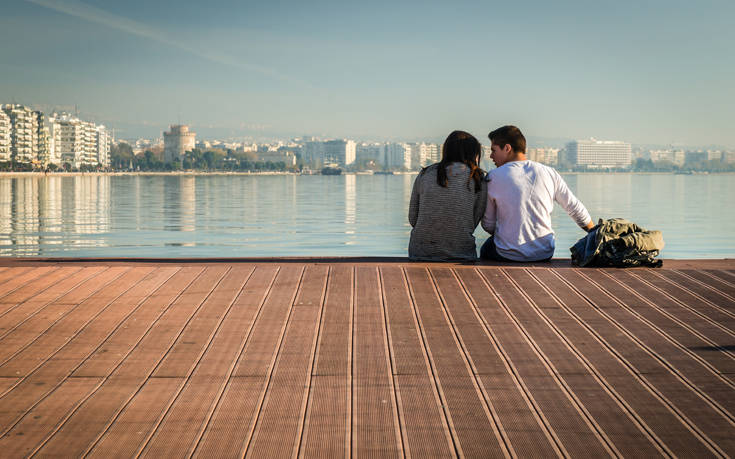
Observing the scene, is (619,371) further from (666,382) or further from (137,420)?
(137,420)

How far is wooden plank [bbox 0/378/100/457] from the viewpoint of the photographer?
245cm

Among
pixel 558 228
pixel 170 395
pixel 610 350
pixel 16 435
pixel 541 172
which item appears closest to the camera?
pixel 16 435

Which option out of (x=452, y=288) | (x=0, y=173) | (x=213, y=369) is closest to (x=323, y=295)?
(x=452, y=288)

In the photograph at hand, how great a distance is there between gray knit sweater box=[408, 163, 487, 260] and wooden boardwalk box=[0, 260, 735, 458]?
16.1 inches

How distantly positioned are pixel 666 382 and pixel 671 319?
84cm

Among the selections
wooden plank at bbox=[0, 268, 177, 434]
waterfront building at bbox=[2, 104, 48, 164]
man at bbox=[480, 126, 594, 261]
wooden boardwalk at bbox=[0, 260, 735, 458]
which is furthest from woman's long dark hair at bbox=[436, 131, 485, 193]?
waterfront building at bbox=[2, 104, 48, 164]

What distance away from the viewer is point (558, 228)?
26719 millimetres

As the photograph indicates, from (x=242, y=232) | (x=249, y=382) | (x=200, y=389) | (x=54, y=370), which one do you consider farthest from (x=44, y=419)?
(x=242, y=232)

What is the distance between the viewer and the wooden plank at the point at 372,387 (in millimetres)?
2486

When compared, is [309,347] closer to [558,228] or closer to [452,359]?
[452,359]

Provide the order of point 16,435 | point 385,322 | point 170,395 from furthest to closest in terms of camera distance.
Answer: point 385,322 < point 170,395 < point 16,435

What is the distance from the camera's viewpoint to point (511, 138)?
5.17 m

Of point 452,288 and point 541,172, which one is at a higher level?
point 541,172

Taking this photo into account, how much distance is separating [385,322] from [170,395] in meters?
1.21
